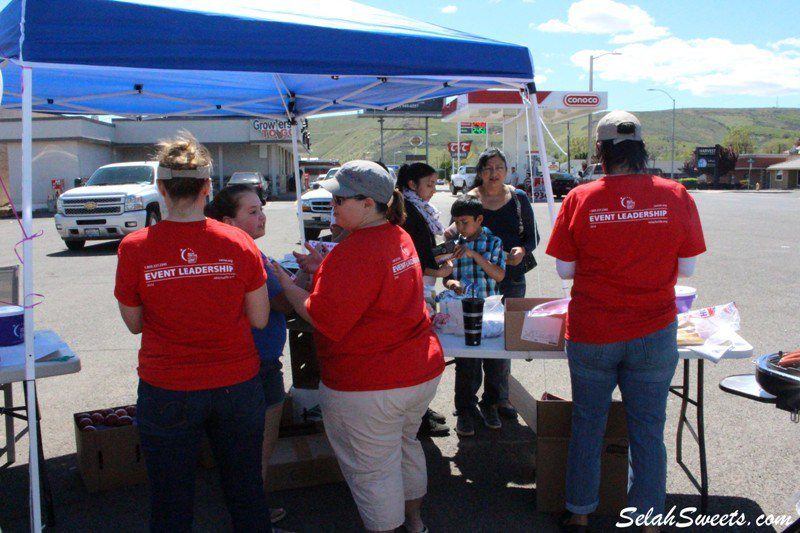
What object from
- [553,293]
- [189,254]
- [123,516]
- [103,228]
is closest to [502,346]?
[189,254]

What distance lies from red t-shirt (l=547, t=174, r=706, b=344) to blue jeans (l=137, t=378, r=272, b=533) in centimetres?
146

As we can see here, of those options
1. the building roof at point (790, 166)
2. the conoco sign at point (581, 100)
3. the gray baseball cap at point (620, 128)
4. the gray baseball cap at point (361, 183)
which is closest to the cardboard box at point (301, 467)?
the gray baseball cap at point (361, 183)

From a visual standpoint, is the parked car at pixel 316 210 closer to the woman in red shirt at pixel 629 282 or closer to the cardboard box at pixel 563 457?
the cardboard box at pixel 563 457

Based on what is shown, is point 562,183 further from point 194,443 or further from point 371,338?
point 194,443

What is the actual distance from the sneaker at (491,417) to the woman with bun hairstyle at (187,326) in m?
2.32

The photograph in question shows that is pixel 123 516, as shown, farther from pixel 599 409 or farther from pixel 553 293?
pixel 553 293

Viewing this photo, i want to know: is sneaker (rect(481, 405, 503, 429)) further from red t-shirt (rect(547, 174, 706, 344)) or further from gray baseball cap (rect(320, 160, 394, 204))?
gray baseball cap (rect(320, 160, 394, 204))

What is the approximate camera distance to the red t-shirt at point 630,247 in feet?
8.86

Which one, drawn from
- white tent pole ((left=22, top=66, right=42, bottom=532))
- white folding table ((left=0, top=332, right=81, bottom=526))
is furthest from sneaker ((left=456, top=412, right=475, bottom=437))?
white tent pole ((left=22, top=66, right=42, bottom=532))

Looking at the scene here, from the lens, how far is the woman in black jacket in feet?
12.6

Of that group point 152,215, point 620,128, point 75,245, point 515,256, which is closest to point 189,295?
point 620,128

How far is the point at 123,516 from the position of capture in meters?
3.37

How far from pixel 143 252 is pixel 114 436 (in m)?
1.80

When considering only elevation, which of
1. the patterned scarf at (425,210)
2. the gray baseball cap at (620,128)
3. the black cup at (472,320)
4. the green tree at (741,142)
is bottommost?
the black cup at (472,320)
